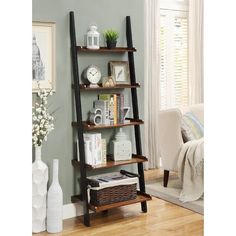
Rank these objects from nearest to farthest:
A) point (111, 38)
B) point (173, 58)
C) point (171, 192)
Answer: point (111, 38), point (171, 192), point (173, 58)

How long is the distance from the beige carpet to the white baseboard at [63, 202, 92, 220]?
97 cm

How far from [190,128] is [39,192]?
2.01m

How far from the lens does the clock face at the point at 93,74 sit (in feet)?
12.3

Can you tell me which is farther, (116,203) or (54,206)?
(116,203)

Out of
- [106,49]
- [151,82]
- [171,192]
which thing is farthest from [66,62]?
[151,82]

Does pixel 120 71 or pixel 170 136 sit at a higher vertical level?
pixel 120 71

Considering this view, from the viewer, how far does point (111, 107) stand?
12.6ft

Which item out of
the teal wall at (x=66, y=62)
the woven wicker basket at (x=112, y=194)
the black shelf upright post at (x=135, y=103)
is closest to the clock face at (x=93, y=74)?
the teal wall at (x=66, y=62)

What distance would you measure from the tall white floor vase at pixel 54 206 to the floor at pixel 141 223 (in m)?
0.07

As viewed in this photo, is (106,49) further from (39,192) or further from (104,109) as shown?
(39,192)
